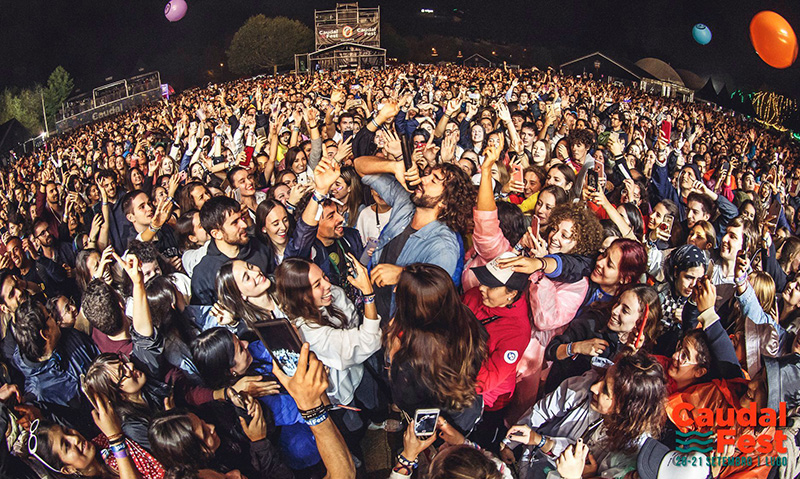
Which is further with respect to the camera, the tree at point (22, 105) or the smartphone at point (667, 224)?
the tree at point (22, 105)

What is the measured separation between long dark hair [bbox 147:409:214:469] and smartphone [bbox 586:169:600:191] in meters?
2.81

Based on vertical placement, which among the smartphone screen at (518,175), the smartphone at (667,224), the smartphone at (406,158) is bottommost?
the smartphone at (667,224)

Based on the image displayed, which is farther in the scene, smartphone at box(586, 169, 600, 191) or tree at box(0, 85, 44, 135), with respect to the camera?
tree at box(0, 85, 44, 135)

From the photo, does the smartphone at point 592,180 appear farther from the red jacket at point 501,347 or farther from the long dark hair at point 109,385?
the long dark hair at point 109,385

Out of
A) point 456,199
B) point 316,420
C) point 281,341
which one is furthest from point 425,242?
point 316,420

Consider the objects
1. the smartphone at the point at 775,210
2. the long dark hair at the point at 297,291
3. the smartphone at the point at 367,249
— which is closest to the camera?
the long dark hair at the point at 297,291

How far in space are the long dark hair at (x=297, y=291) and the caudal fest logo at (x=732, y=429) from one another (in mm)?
1610

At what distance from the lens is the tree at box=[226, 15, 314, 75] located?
31.5m

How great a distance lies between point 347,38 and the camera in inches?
1164

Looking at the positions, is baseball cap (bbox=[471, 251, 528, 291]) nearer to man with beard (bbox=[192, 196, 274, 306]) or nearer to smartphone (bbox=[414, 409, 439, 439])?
smartphone (bbox=[414, 409, 439, 439])

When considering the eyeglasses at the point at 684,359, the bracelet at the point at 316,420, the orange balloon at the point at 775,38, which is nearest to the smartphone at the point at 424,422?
the bracelet at the point at 316,420

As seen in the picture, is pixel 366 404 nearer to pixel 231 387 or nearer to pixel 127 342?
pixel 231 387

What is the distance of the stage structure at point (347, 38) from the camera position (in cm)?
2956

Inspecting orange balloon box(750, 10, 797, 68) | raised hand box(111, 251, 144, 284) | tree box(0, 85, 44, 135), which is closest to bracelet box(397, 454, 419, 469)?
→ raised hand box(111, 251, 144, 284)
